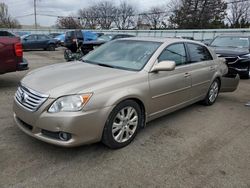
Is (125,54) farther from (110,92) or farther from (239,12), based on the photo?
(239,12)

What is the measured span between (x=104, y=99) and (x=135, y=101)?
612 millimetres

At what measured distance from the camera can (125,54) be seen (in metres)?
4.05

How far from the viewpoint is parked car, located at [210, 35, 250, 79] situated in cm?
866

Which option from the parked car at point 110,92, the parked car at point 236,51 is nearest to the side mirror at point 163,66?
the parked car at point 110,92

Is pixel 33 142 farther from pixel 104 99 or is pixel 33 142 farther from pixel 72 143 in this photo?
pixel 104 99

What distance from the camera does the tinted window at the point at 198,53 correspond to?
4702 mm

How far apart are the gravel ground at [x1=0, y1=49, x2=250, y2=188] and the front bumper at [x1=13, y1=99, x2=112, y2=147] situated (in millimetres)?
289

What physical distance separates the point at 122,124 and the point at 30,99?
4.00 feet

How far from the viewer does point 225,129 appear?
13.8ft

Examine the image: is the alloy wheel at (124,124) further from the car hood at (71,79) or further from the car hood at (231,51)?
the car hood at (231,51)

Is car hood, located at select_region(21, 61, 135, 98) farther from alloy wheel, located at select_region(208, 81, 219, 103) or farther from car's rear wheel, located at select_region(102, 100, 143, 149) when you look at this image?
alloy wheel, located at select_region(208, 81, 219, 103)

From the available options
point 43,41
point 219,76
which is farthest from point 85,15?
point 219,76

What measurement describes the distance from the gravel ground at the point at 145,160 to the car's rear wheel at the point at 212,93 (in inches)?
43.7

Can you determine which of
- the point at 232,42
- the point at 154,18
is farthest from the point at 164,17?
the point at 232,42
